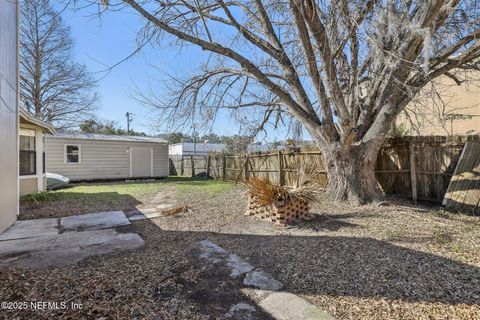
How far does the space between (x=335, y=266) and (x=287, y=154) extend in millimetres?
6570

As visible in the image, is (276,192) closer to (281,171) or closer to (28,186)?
(281,171)

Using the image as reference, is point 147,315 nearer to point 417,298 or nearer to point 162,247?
point 162,247

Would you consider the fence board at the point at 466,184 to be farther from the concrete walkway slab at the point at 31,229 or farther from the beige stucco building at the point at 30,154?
the beige stucco building at the point at 30,154

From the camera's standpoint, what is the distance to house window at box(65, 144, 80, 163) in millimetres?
12758

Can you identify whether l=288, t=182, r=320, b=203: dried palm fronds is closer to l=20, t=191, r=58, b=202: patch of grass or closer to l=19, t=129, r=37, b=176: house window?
l=20, t=191, r=58, b=202: patch of grass

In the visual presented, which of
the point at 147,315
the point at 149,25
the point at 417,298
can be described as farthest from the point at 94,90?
the point at 417,298

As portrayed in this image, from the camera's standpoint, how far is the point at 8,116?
461cm

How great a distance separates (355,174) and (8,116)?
22.9ft

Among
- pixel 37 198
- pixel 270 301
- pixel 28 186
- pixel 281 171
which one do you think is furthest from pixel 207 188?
pixel 270 301

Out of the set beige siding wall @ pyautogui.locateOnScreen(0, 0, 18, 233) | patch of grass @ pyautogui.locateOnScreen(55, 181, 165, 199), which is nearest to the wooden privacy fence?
patch of grass @ pyautogui.locateOnScreen(55, 181, 165, 199)

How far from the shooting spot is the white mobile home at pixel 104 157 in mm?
12555

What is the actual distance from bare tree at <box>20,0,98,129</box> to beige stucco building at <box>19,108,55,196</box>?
894 centimetres

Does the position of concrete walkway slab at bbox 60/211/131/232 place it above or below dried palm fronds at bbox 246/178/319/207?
below

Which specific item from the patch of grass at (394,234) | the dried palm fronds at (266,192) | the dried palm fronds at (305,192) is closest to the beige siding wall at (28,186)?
the dried palm fronds at (266,192)
